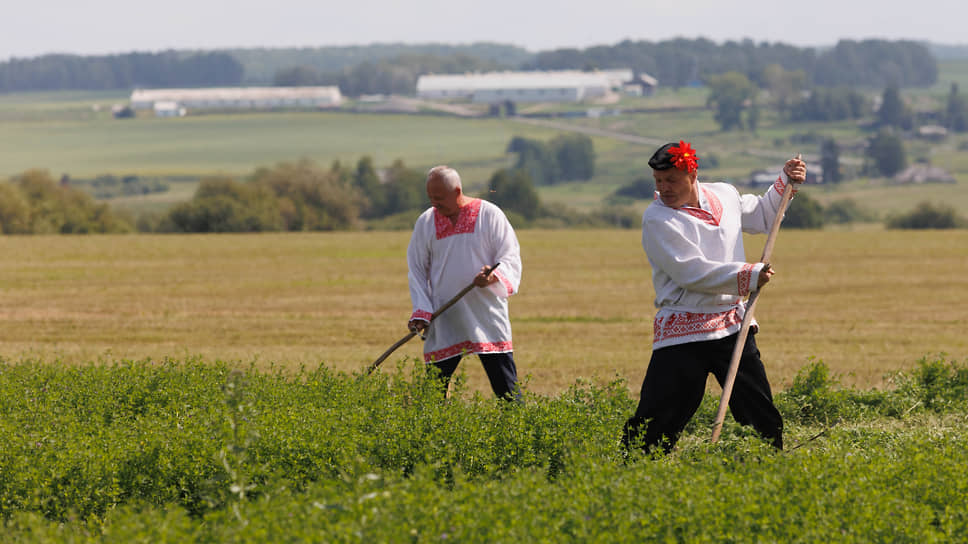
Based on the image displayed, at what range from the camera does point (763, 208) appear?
258 inches

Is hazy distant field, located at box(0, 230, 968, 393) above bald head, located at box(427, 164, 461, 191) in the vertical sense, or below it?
below

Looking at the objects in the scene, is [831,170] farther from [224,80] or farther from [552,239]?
[224,80]

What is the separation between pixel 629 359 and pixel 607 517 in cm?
862

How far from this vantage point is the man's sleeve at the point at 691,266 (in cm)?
592

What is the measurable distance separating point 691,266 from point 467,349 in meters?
1.85

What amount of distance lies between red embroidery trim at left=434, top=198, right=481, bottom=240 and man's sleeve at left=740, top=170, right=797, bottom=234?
5.89 ft

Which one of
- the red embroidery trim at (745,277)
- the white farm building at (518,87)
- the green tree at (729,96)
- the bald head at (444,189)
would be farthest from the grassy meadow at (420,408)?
the white farm building at (518,87)

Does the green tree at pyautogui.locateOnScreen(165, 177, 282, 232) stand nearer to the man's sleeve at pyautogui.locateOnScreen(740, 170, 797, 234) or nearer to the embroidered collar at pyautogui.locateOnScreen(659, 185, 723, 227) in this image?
the man's sleeve at pyautogui.locateOnScreen(740, 170, 797, 234)

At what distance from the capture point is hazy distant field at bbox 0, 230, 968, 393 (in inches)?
535

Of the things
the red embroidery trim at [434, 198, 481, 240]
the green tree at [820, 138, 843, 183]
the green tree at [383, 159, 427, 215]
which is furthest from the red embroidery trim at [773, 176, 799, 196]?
the green tree at [820, 138, 843, 183]

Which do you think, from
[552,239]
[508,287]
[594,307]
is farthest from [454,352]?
[552,239]

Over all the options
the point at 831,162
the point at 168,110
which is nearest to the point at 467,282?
the point at 831,162

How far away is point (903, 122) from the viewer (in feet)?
389

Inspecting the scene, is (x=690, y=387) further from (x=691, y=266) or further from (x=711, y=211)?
(x=711, y=211)
